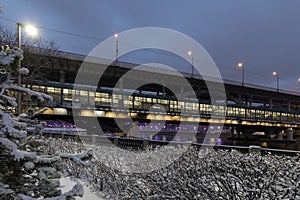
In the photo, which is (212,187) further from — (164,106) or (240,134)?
(240,134)

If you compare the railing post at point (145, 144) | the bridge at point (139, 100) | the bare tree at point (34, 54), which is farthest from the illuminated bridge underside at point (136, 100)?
the railing post at point (145, 144)

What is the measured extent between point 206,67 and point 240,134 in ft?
97.5

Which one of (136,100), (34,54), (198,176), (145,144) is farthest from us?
(136,100)

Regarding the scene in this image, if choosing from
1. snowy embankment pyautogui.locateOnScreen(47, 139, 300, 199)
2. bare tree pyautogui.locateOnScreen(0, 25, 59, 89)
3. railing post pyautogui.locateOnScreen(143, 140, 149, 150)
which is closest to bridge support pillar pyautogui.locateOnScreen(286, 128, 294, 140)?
bare tree pyautogui.locateOnScreen(0, 25, 59, 89)

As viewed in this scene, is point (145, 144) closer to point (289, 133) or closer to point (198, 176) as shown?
point (198, 176)

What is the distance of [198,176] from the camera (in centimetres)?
481

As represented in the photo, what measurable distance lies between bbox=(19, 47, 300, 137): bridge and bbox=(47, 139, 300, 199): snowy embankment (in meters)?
25.0

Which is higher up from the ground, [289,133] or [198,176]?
[198,176]

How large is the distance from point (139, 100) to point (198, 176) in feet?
171

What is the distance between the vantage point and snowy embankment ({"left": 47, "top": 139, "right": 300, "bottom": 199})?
152 inches

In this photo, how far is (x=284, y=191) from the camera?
12.0 feet

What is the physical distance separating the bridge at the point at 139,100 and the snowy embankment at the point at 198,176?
25013 mm

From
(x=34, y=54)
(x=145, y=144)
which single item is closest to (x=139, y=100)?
(x=34, y=54)

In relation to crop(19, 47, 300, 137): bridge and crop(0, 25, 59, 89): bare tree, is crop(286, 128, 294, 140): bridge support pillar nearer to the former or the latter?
crop(19, 47, 300, 137): bridge
